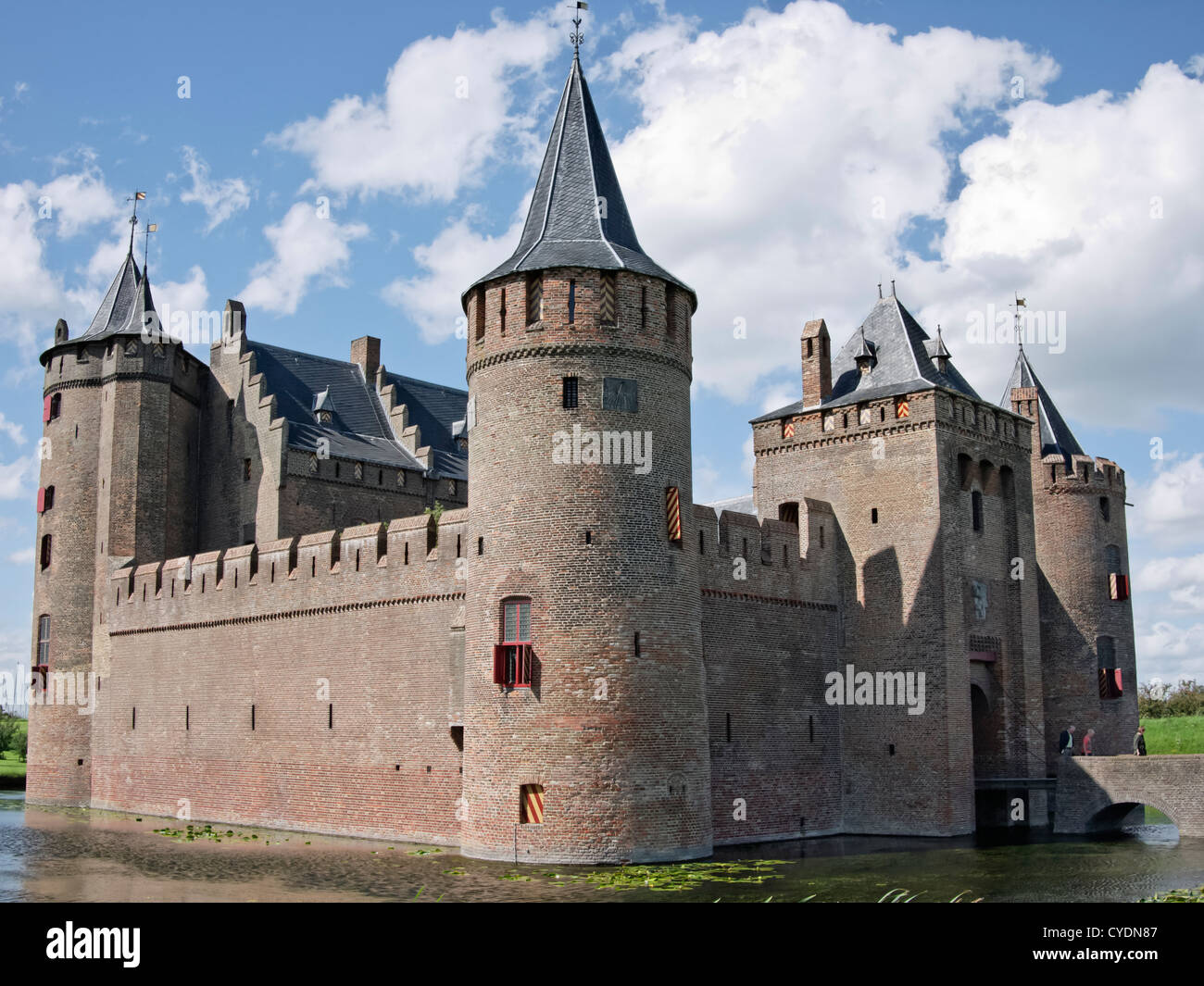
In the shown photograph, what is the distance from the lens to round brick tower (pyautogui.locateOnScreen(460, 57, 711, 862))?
64.5 feet

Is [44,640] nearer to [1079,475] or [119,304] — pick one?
[119,304]

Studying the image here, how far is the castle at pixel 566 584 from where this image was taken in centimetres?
2031

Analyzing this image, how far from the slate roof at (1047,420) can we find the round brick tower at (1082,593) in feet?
0.16

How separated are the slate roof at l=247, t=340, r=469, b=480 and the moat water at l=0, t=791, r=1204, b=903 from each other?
40.1ft

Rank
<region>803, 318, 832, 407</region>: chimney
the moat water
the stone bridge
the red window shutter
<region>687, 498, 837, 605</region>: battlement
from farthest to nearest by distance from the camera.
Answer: <region>803, 318, 832, 407</region>: chimney
the stone bridge
<region>687, 498, 837, 605</region>: battlement
the red window shutter
the moat water

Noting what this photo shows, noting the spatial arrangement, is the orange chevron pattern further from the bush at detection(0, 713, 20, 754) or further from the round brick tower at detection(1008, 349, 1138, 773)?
the bush at detection(0, 713, 20, 754)

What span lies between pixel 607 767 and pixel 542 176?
1077 cm

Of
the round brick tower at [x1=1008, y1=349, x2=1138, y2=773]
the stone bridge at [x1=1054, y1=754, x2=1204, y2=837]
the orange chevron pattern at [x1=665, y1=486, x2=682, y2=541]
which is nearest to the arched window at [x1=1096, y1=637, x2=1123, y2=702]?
the round brick tower at [x1=1008, y1=349, x2=1138, y2=773]

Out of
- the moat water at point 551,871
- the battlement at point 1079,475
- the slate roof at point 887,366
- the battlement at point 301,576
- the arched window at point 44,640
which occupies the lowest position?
the moat water at point 551,871

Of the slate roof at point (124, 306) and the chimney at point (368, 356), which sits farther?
the chimney at point (368, 356)

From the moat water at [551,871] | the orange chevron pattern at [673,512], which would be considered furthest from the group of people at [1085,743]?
the orange chevron pattern at [673,512]

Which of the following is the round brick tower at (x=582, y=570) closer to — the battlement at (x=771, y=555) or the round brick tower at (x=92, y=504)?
the battlement at (x=771, y=555)

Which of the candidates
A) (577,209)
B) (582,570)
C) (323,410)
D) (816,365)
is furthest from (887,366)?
(323,410)
